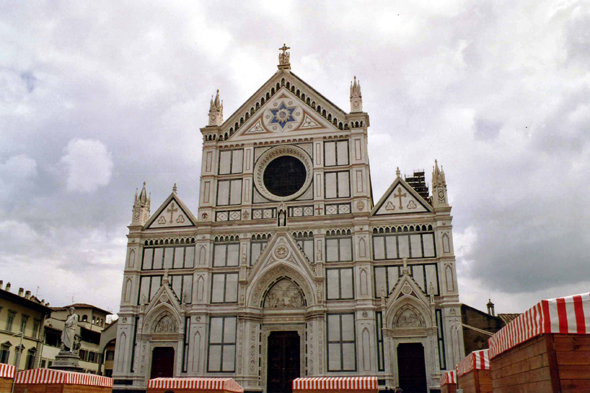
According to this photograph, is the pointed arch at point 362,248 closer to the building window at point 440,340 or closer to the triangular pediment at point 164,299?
the building window at point 440,340

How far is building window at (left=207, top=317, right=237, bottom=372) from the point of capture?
98.0 feet

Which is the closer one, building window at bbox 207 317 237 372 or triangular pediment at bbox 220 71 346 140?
building window at bbox 207 317 237 372

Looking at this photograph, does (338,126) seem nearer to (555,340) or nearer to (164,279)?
(164,279)

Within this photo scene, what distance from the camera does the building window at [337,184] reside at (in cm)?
3212

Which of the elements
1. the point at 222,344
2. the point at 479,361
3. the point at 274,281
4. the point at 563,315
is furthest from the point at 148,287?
the point at 563,315

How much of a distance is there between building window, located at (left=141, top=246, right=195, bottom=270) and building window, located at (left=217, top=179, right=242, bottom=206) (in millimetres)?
3507

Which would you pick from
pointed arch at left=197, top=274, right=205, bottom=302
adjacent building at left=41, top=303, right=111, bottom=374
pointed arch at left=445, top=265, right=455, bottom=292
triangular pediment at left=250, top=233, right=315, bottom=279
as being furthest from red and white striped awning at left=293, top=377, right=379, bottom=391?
adjacent building at left=41, top=303, right=111, bottom=374

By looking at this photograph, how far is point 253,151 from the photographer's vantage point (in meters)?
34.3

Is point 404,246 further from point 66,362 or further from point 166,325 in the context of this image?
point 66,362

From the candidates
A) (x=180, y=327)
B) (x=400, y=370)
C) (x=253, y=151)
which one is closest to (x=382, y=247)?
(x=400, y=370)

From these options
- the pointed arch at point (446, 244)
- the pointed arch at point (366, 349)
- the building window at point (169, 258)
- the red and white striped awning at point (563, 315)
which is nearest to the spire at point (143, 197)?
the building window at point (169, 258)

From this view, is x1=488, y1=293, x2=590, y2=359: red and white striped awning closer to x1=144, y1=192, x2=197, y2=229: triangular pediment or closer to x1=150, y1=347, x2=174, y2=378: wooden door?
x1=150, y1=347, x2=174, y2=378: wooden door

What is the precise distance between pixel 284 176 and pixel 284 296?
754cm

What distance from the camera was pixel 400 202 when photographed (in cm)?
3136
